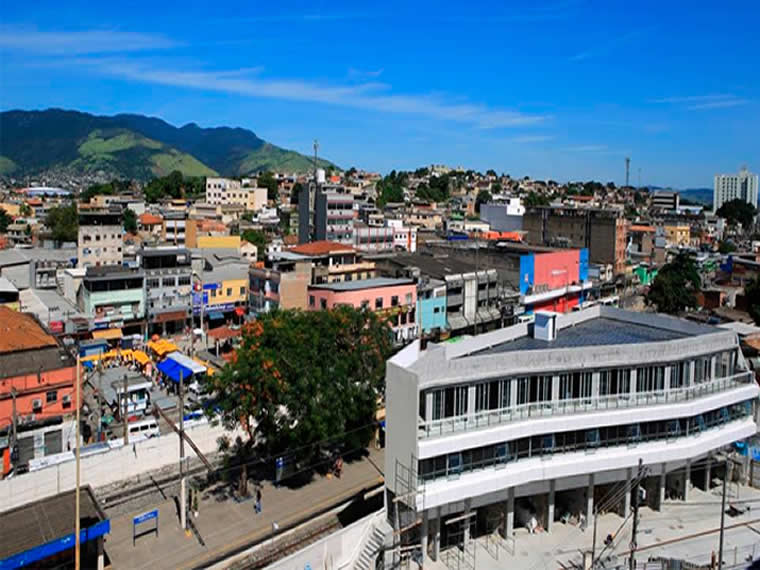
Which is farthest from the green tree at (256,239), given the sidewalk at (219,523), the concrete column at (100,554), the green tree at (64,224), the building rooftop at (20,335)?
the concrete column at (100,554)

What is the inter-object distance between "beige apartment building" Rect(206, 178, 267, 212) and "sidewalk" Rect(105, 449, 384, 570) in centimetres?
8261

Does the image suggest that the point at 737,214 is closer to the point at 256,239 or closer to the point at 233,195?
the point at 233,195

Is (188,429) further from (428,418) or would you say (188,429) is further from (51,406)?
(428,418)

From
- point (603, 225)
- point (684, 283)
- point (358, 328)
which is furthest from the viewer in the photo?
point (603, 225)

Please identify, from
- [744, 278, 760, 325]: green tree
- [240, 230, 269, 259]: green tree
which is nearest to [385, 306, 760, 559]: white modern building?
[744, 278, 760, 325]: green tree

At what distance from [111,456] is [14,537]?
527 cm

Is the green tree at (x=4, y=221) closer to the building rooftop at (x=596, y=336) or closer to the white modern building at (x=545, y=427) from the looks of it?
the building rooftop at (x=596, y=336)

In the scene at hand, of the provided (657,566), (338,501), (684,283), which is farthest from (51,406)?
(684,283)

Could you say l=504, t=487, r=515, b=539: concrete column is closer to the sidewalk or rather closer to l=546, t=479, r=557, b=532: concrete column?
l=546, t=479, r=557, b=532: concrete column

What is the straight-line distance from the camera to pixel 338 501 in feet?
63.9

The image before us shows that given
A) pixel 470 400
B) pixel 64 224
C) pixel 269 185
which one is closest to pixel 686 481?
pixel 470 400

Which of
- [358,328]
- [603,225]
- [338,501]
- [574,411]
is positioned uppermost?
[603,225]

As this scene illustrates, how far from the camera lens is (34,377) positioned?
899 inches

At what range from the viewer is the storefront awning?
3562 cm
